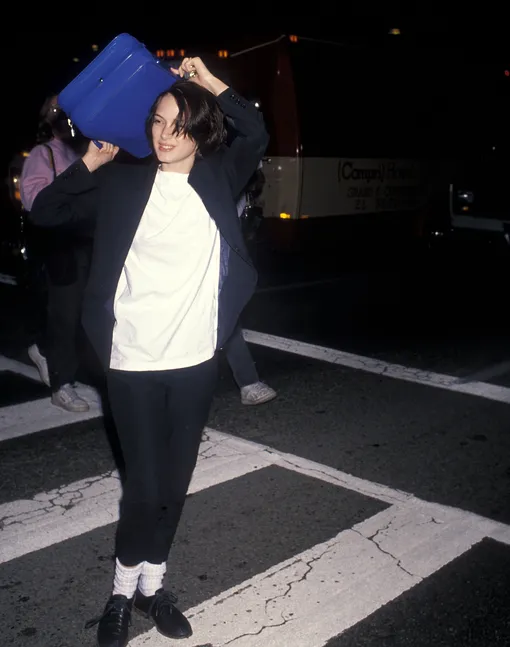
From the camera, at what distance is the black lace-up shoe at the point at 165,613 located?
322 centimetres

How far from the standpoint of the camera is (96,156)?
3006 mm

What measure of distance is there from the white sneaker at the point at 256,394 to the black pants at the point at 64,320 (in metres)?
1.22

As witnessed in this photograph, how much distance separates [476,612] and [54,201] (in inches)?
92.5

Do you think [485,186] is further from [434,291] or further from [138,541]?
[138,541]

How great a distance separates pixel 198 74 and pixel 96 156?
490 mm

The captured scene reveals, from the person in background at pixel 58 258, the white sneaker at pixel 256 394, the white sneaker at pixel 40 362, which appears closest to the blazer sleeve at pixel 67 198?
the person in background at pixel 58 258

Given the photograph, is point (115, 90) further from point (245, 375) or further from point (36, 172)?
point (245, 375)

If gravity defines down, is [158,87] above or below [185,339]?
above

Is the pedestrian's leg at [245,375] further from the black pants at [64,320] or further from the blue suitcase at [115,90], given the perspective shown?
the blue suitcase at [115,90]

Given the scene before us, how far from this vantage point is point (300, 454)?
5172 millimetres

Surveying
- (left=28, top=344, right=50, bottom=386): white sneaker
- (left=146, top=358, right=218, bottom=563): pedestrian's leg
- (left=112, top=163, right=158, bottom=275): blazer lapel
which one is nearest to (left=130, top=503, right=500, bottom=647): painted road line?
(left=146, top=358, right=218, bottom=563): pedestrian's leg

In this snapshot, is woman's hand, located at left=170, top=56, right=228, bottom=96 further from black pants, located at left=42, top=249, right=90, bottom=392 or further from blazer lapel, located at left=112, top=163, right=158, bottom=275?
black pants, located at left=42, top=249, right=90, bottom=392

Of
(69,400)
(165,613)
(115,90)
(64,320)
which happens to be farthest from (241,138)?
(69,400)

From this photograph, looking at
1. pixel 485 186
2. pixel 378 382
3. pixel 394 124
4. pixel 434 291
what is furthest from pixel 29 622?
pixel 394 124
